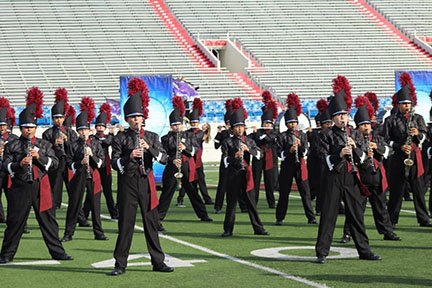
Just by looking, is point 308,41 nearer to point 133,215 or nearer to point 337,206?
point 337,206

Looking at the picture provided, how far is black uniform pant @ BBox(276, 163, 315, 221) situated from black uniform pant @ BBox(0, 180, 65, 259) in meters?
4.39

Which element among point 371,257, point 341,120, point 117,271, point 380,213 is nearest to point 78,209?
point 117,271

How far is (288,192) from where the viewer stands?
1440cm

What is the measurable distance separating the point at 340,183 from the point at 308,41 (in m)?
34.1

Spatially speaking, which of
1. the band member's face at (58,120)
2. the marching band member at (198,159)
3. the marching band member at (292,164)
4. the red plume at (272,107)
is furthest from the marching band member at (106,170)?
the red plume at (272,107)

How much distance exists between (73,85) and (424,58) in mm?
16030

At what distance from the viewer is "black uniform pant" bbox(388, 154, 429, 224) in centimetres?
1312

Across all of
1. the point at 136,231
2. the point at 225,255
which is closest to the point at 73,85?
the point at 136,231

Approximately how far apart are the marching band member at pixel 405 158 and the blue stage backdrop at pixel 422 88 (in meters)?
8.26

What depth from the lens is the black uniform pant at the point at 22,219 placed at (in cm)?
1052

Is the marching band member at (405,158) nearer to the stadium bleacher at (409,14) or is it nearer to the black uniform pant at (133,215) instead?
the black uniform pant at (133,215)

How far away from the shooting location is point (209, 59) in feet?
138

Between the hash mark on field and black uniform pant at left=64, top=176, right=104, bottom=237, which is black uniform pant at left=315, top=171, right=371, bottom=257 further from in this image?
black uniform pant at left=64, top=176, right=104, bottom=237

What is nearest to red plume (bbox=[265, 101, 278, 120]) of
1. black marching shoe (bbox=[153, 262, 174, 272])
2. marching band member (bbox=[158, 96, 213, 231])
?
marching band member (bbox=[158, 96, 213, 231])
